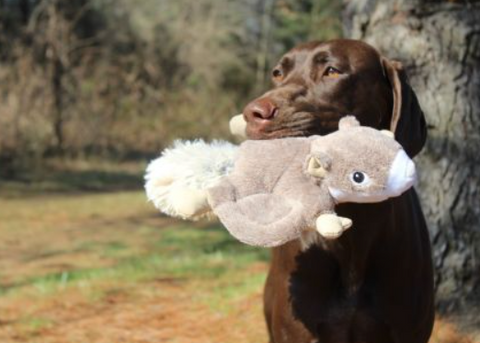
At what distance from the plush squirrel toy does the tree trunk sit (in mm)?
1927

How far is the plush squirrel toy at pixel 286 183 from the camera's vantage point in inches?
97.3

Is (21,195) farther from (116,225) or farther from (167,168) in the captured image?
(167,168)

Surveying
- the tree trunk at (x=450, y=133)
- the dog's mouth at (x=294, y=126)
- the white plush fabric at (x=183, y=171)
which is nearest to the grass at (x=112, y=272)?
the tree trunk at (x=450, y=133)

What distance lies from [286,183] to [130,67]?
1636 centimetres

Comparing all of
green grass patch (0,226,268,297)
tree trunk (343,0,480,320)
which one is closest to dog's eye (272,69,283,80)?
tree trunk (343,0,480,320)

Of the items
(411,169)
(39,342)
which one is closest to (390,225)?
(411,169)

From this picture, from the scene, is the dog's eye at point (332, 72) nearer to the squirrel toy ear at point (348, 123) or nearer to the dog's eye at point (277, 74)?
the dog's eye at point (277, 74)

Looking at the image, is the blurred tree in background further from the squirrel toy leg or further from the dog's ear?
the squirrel toy leg

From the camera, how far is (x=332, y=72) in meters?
3.24

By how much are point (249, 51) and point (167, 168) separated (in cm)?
2138

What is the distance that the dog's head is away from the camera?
3.04 m

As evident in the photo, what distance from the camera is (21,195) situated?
37.3ft

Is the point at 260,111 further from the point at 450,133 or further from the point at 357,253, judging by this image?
the point at 450,133

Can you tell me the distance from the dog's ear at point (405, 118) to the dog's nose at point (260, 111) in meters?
0.57
